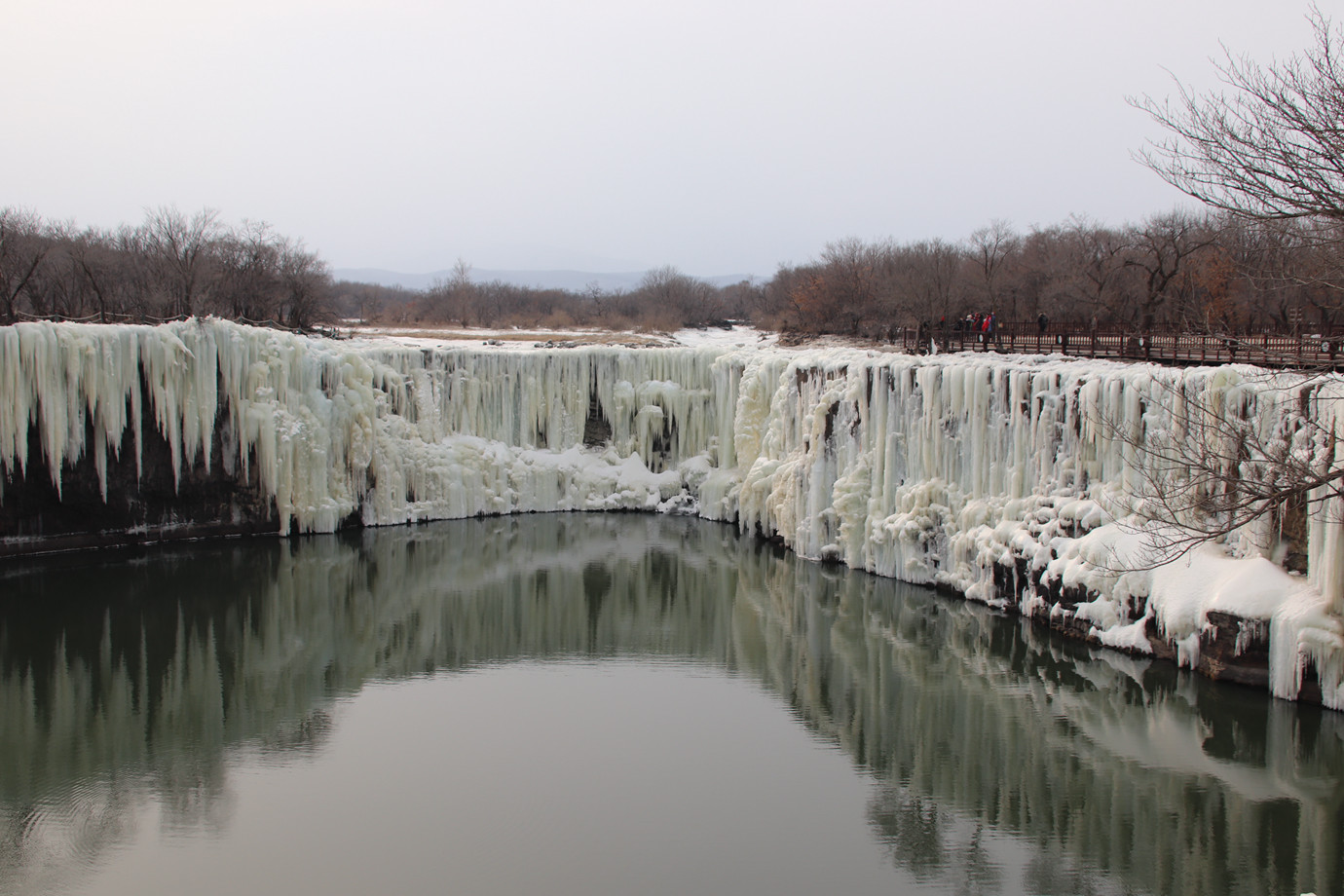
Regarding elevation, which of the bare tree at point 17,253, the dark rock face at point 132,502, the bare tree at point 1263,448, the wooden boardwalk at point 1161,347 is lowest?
the dark rock face at point 132,502

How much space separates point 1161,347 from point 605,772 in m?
12.5

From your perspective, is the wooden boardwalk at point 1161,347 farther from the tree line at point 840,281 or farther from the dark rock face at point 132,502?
the dark rock face at point 132,502

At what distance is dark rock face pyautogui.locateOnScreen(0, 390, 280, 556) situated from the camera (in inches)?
842

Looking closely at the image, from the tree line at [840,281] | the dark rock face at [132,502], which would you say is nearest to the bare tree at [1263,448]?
the tree line at [840,281]

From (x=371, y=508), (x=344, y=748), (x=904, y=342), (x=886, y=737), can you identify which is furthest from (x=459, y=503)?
(x=886, y=737)

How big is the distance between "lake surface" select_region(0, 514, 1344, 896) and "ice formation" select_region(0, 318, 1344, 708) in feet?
4.44

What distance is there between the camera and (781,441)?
2419 centimetres

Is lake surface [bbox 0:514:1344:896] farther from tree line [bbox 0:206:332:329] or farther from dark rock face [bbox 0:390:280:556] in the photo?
tree line [bbox 0:206:332:329]

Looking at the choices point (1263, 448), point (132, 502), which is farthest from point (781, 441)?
point (132, 502)

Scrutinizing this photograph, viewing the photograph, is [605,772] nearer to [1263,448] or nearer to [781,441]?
[1263,448]

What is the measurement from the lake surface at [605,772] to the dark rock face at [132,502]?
1.14 m

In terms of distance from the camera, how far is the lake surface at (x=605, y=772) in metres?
9.76

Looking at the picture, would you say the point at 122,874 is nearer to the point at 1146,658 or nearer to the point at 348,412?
the point at 1146,658

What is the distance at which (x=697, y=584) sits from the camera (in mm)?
20984
